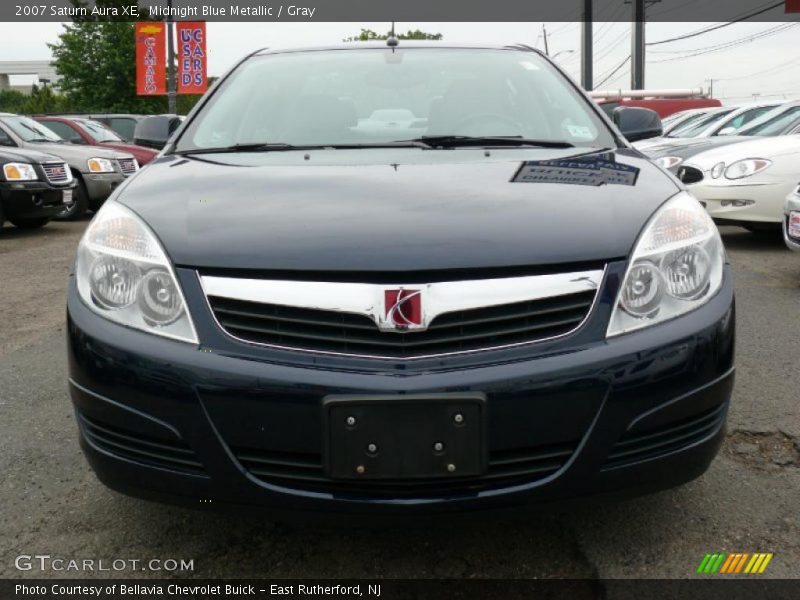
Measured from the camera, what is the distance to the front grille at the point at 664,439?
1917 millimetres

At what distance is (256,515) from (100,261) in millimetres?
725

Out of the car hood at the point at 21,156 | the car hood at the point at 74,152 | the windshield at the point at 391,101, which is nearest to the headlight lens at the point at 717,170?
the windshield at the point at 391,101

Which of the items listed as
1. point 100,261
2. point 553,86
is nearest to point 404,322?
point 100,261

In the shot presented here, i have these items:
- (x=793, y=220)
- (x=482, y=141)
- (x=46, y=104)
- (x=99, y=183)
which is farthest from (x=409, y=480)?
(x=46, y=104)

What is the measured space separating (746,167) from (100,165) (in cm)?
793

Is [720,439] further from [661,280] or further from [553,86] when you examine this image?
[553,86]

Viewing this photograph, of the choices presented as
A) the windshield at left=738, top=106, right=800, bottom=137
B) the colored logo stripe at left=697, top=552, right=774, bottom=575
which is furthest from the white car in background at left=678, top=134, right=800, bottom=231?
the colored logo stripe at left=697, top=552, right=774, bottom=575

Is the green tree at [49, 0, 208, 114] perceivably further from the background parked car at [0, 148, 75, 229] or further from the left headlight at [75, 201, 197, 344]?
the left headlight at [75, 201, 197, 344]

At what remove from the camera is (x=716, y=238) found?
220 centimetres

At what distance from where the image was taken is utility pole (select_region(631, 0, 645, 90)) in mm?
28656

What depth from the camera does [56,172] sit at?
32.1 feet

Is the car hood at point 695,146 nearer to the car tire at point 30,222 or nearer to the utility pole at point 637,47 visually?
the car tire at point 30,222

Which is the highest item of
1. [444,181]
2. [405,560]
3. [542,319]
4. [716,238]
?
[444,181]

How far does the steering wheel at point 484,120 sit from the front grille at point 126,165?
952cm
